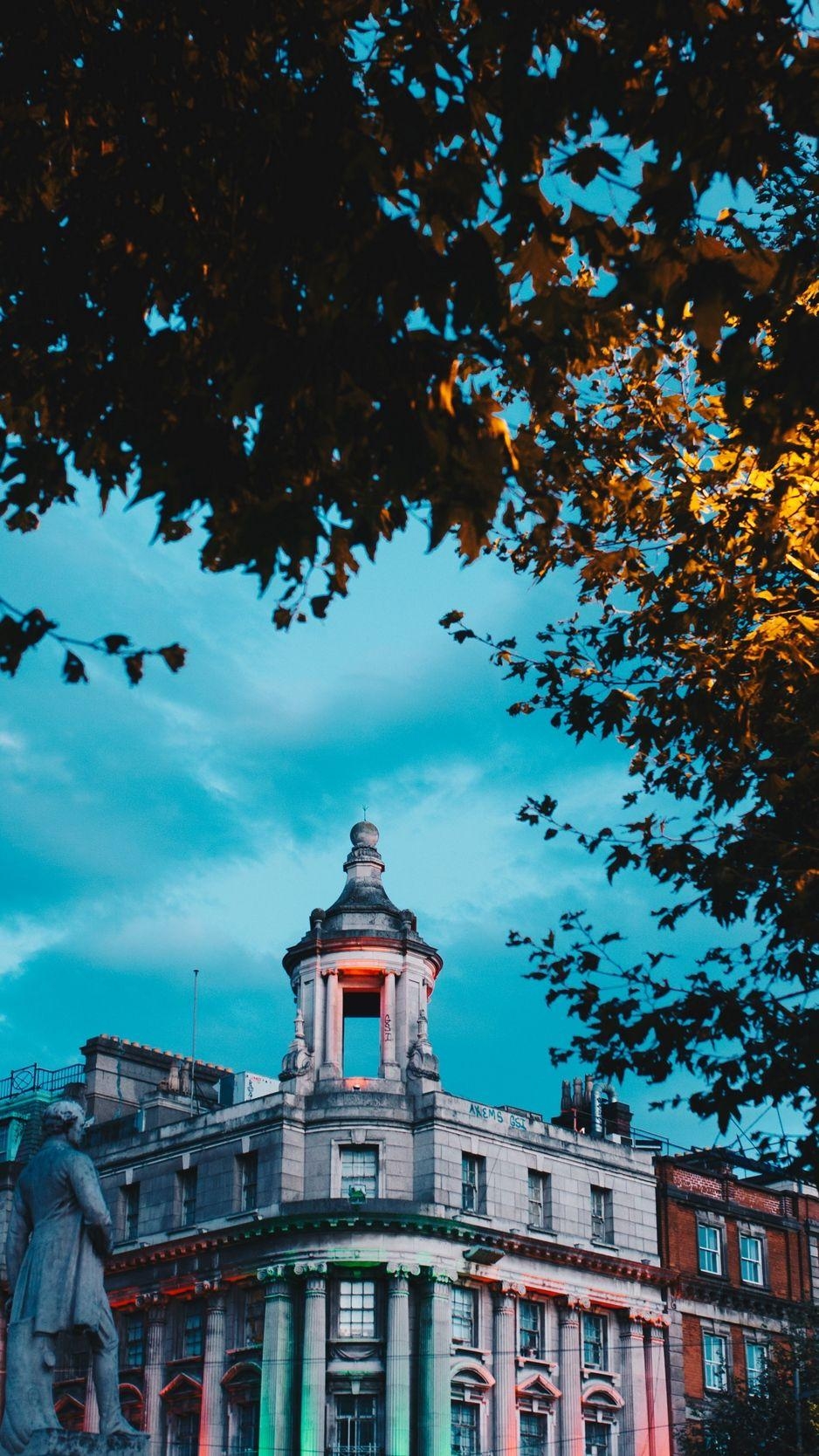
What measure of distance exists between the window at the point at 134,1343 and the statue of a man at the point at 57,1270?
128 ft

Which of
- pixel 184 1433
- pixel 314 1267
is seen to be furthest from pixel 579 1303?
pixel 184 1433

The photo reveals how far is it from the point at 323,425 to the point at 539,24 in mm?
→ 2688

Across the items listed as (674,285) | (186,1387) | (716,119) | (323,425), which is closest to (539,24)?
(716,119)

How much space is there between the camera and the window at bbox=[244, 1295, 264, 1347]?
47.1 meters

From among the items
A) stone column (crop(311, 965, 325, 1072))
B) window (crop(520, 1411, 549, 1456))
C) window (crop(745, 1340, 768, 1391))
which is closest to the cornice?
window (crop(745, 1340, 768, 1391))

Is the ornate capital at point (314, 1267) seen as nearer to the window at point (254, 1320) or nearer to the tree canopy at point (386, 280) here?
the window at point (254, 1320)

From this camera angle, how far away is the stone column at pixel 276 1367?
45031 millimetres

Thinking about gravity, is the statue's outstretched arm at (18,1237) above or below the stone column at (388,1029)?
below

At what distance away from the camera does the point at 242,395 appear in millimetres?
8547

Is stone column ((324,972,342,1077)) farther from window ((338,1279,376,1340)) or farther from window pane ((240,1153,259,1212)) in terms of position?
window ((338,1279,376,1340))

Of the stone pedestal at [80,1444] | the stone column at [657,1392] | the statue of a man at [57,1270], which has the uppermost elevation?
the stone column at [657,1392]

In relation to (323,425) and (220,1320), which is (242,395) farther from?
(220,1320)

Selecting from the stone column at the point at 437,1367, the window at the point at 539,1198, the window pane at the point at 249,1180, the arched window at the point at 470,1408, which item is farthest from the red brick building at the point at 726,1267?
the window pane at the point at 249,1180

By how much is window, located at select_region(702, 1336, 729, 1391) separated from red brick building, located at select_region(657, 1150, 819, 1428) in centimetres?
3
